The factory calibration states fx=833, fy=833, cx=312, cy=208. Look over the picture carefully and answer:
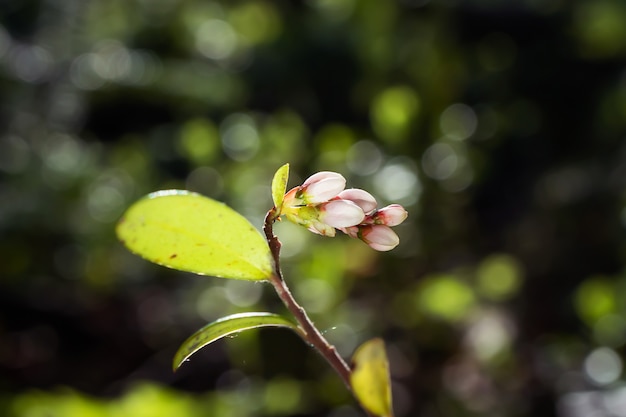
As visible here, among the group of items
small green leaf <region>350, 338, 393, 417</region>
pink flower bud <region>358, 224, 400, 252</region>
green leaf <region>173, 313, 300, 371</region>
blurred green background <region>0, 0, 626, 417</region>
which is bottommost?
blurred green background <region>0, 0, 626, 417</region>

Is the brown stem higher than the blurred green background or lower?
higher

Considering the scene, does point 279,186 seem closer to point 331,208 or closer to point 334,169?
point 331,208

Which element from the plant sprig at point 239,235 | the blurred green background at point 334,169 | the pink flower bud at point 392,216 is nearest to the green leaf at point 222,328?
the plant sprig at point 239,235

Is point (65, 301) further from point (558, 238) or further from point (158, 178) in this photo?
point (558, 238)

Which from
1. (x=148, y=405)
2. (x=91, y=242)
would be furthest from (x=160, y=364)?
(x=148, y=405)

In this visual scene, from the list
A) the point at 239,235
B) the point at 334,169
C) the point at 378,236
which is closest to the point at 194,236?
the point at 239,235

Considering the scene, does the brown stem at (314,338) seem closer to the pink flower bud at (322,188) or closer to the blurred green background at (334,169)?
the pink flower bud at (322,188)

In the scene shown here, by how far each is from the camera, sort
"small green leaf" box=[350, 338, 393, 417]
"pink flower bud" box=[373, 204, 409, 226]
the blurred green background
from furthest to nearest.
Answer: the blurred green background
"pink flower bud" box=[373, 204, 409, 226]
"small green leaf" box=[350, 338, 393, 417]

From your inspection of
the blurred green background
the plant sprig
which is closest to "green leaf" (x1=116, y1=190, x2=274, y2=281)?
the plant sprig

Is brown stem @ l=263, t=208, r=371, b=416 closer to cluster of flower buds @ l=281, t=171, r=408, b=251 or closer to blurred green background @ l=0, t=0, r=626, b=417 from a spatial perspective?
cluster of flower buds @ l=281, t=171, r=408, b=251
